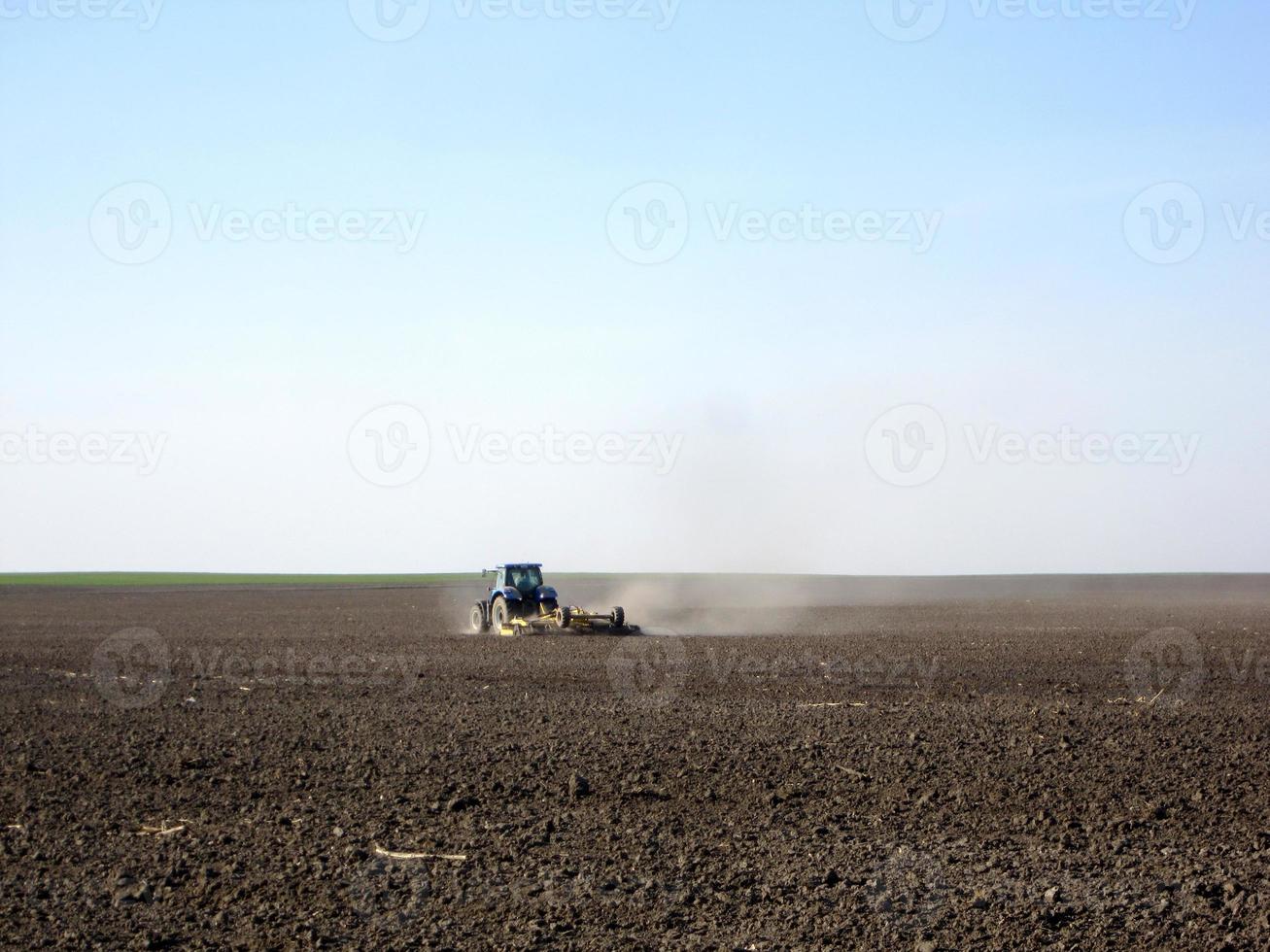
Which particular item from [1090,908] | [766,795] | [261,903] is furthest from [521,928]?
[766,795]

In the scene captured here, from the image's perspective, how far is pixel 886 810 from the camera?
1172cm

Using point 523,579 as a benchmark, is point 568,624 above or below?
below

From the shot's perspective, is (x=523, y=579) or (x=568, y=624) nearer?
(x=568, y=624)

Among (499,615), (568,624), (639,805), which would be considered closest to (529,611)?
(499,615)

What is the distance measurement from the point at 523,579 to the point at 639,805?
23.9 metres

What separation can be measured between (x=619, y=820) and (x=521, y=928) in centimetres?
321

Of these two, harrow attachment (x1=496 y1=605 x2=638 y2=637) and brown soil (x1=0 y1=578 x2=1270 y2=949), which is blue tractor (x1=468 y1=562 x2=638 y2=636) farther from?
brown soil (x1=0 y1=578 x2=1270 y2=949)

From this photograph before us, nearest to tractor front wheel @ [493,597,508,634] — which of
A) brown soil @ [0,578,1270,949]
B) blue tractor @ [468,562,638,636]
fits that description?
blue tractor @ [468,562,638,636]

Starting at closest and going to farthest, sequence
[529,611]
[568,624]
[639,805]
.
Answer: [639,805] < [568,624] < [529,611]

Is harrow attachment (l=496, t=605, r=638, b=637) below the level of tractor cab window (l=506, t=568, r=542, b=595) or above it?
below

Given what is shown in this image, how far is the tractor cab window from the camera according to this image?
3553 cm

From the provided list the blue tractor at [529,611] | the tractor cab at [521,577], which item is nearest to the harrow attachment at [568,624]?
the blue tractor at [529,611]

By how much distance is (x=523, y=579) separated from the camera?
35.7 m

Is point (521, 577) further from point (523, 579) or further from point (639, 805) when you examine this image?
point (639, 805)
